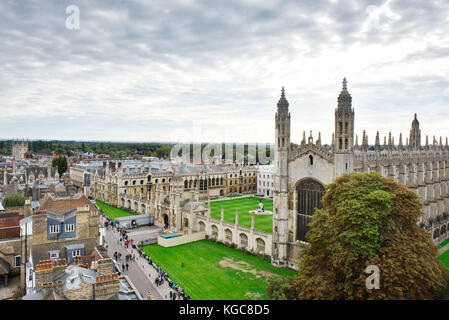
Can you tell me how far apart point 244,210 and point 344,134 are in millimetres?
32689

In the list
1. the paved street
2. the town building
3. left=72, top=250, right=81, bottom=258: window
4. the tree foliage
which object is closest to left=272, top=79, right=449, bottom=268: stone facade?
the paved street

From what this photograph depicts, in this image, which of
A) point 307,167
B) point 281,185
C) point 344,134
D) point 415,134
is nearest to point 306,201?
point 281,185

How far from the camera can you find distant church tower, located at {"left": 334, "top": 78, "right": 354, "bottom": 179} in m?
26.2

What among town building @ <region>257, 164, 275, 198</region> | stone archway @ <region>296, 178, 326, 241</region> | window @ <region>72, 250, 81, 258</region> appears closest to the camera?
window @ <region>72, 250, 81, 258</region>

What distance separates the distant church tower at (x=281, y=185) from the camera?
29953 mm

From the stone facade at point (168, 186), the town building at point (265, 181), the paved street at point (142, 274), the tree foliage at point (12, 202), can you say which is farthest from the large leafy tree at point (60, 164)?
the paved street at point (142, 274)

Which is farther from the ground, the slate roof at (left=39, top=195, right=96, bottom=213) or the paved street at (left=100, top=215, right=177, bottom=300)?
the slate roof at (left=39, top=195, right=96, bottom=213)

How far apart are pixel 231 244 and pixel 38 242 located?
756 inches

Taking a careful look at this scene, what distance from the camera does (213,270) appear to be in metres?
28.8

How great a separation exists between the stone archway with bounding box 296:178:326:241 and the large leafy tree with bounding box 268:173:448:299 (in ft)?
25.2

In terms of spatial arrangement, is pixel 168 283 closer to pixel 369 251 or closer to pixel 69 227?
pixel 69 227

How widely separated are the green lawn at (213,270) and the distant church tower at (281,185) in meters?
2.02

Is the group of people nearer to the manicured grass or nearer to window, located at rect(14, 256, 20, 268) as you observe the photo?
window, located at rect(14, 256, 20, 268)

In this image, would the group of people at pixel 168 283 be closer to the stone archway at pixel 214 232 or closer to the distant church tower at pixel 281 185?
the stone archway at pixel 214 232
